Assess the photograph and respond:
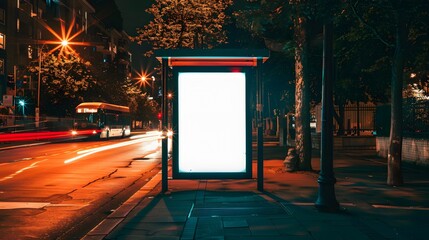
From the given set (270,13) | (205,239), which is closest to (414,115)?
(270,13)

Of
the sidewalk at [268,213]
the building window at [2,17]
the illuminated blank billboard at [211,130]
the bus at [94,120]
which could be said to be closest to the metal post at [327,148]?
the sidewalk at [268,213]

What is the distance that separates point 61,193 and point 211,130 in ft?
13.1

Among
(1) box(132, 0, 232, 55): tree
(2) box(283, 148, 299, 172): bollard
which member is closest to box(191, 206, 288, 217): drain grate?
(2) box(283, 148, 299, 172): bollard

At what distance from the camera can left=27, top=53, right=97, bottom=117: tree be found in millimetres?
54469

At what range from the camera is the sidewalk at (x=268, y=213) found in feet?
24.7

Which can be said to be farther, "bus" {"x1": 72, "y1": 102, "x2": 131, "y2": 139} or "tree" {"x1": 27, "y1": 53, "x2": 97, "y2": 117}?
"tree" {"x1": 27, "y1": 53, "x2": 97, "y2": 117}

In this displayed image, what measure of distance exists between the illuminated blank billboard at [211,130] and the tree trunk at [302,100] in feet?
17.7

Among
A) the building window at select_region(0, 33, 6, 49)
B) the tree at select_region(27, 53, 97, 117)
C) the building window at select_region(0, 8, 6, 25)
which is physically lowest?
the tree at select_region(27, 53, 97, 117)

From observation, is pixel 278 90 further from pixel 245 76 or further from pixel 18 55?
pixel 18 55

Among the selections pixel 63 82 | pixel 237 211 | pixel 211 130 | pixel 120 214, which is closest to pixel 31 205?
pixel 120 214

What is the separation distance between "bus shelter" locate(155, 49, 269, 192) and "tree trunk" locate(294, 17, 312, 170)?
5.04 metres

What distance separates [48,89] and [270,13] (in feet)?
146

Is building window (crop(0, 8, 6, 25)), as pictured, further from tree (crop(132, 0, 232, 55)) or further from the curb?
the curb

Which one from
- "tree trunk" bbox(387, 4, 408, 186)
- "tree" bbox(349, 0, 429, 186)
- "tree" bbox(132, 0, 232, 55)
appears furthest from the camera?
"tree" bbox(132, 0, 232, 55)
